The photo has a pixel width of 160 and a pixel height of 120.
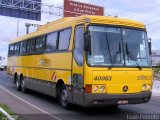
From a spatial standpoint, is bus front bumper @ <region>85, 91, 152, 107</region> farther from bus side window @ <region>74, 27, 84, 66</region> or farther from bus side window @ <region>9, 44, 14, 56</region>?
bus side window @ <region>9, 44, 14, 56</region>

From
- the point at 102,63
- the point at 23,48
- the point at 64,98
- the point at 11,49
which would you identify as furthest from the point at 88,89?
the point at 11,49

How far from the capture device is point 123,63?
40.2 ft

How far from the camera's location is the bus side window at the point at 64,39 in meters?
13.6

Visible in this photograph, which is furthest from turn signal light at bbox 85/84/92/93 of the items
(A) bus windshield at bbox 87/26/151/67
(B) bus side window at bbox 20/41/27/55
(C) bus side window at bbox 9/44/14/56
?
(C) bus side window at bbox 9/44/14/56

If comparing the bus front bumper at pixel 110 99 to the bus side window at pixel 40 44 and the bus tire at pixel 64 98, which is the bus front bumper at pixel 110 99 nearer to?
the bus tire at pixel 64 98

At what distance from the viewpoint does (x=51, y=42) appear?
1553cm

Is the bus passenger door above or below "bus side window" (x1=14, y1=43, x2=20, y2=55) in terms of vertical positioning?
below

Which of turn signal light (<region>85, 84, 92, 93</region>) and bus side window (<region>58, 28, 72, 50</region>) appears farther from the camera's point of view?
bus side window (<region>58, 28, 72, 50</region>)

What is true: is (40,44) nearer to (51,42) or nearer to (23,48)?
(51,42)

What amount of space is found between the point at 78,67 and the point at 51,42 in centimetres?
348

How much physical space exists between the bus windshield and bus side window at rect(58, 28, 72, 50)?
164 cm

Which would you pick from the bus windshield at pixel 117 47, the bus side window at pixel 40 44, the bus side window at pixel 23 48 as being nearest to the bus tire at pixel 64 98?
the bus windshield at pixel 117 47

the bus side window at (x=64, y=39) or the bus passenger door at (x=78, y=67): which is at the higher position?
the bus side window at (x=64, y=39)

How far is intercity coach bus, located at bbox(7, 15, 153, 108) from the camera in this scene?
1177 centimetres
